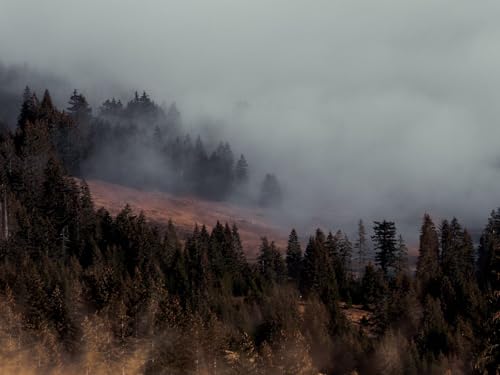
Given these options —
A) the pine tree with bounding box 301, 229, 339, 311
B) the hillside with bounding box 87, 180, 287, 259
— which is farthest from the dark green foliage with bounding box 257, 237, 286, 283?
the hillside with bounding box 87, 180, 287, 259

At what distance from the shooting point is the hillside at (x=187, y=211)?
154m

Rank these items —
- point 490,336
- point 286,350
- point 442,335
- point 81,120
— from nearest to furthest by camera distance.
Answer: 1. point 490,336
2. point 286,350
3. point 442,335
4. point 81,120

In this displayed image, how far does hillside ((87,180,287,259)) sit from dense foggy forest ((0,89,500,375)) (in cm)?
2645

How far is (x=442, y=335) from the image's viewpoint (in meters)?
75.6

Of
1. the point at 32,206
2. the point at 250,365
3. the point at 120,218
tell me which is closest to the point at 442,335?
the point at 250,365

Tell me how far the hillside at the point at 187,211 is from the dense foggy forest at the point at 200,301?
2645cm

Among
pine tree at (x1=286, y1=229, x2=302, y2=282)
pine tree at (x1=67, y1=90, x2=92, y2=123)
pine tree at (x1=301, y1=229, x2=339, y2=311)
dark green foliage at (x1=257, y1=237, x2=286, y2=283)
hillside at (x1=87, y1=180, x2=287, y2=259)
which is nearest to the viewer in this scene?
pine tree at (x1=301, y1=229, x2=339, y2=311)

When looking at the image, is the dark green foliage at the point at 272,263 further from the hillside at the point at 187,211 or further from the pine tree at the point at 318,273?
the hillside at the point at 187,211

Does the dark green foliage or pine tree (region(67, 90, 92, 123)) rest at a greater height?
pine tree (region(67, 90, 92, 123))

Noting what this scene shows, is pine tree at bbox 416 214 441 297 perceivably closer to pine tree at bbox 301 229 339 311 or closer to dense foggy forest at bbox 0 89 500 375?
dense foggy forest at bbox 0 89 500 375

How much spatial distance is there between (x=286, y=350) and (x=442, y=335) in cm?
2798

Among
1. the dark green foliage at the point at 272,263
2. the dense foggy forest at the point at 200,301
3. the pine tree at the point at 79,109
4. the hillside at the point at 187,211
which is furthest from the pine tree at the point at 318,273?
the pine tree at the point at 79,109

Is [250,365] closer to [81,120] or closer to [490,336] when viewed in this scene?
[490,336]

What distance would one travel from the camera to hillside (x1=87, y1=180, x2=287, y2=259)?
6083 inches
